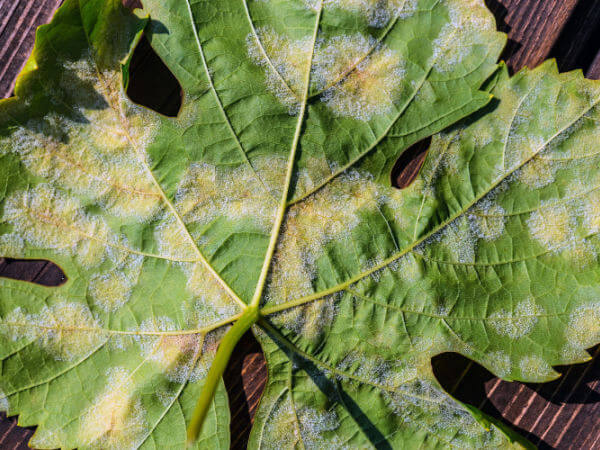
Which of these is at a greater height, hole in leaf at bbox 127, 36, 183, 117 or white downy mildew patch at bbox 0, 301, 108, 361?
hole in leaf at bbox 127, 36, 183, 117

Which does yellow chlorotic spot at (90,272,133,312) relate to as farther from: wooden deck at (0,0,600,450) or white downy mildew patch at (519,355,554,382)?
white downy mildew patch at (519,355,554,382)

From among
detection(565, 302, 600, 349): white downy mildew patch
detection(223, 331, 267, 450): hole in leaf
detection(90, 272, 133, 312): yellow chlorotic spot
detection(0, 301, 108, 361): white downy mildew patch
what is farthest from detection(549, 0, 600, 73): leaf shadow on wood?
detection(0, 301, 108, 361): white downy mildew patch

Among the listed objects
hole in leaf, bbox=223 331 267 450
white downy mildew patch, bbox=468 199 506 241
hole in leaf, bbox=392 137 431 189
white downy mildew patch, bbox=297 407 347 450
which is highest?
hole in leaf, bbox=392 137 431 189

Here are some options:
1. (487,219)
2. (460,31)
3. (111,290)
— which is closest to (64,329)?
(111,290)

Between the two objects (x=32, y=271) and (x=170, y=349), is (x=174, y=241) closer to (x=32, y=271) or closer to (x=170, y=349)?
(x=170, y=349)

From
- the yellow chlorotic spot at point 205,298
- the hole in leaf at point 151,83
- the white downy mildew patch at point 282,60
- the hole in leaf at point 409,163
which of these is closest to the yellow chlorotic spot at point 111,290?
the yellow chlorotic spot at point 205,298
